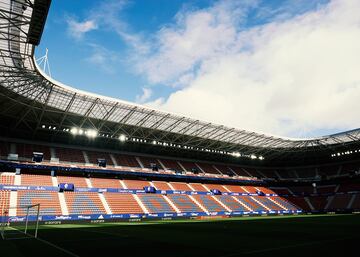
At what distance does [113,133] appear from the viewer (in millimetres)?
50625

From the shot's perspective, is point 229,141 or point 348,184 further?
point 348,184

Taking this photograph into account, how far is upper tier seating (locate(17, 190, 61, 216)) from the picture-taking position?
37.3 m

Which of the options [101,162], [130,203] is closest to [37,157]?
[101,162]

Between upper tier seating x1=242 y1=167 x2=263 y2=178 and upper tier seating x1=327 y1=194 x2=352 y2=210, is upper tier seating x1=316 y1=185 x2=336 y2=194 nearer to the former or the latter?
upper tier seating x1=327 y1=194 x2=352 y2=210

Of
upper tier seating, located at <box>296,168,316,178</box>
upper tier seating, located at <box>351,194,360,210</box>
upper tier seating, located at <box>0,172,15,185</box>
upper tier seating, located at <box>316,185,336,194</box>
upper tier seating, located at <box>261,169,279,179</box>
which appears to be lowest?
upper tier seating, located at <box>351,194,360,210</box>

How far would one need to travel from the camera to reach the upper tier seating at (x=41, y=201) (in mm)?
37312

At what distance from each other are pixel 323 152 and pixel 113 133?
48523 millimetres

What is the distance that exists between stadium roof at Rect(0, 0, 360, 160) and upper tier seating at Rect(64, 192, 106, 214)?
412 inches

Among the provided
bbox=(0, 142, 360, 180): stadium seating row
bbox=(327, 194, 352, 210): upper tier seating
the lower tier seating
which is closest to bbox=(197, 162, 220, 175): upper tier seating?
bbox=(0, 142, 360, 180): stadium seating row

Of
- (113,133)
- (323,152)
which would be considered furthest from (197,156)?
(323,152)

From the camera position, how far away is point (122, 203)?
148 ft

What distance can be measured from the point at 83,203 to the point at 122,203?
6.02 m

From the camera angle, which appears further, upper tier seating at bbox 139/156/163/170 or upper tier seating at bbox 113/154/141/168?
upper tier seating at bbox 139/156/163/170

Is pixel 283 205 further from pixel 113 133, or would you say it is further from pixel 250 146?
pixel 113 133
